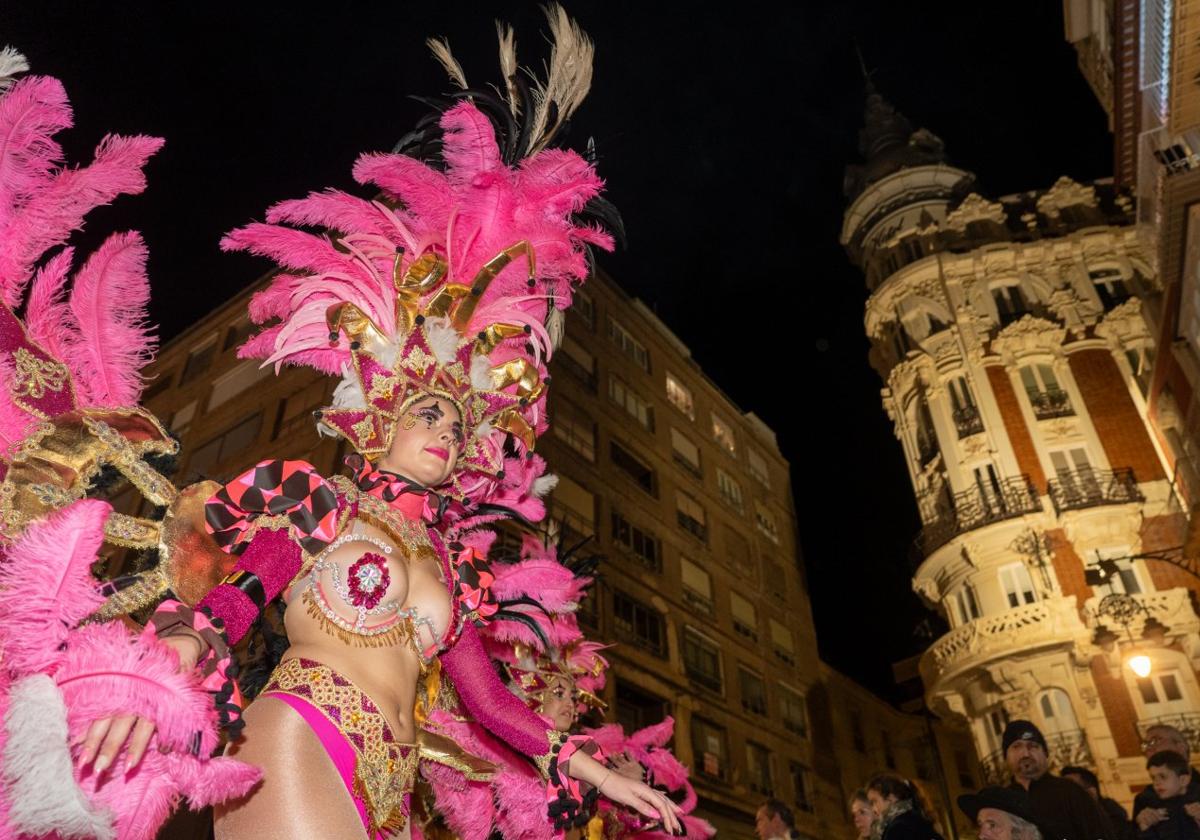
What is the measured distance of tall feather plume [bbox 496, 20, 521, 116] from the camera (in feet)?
12.5

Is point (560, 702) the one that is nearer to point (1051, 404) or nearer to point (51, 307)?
point (51, 307)

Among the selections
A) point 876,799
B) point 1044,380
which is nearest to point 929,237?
point 1044,380

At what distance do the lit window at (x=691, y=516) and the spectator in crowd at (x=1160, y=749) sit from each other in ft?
67.4

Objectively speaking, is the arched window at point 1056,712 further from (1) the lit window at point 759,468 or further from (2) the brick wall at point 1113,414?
(1) the lit window at point 759,468

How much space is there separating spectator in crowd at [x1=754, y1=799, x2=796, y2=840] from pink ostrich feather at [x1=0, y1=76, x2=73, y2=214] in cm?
621

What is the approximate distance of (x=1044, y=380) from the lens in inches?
902

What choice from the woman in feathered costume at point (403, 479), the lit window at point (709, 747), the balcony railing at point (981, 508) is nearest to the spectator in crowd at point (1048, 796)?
the woman in feathered costume at point (403, 479)

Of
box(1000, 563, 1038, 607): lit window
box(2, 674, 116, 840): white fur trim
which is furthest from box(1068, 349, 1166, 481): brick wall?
box(2, 674, 116, 840): white fur trim

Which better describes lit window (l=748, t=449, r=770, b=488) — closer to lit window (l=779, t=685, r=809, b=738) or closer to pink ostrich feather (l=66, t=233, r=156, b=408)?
lit window (l=779, t=685, r=809, b=738)

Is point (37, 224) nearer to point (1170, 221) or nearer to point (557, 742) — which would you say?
point (557, 742)

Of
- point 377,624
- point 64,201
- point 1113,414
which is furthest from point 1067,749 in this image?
point 64,201

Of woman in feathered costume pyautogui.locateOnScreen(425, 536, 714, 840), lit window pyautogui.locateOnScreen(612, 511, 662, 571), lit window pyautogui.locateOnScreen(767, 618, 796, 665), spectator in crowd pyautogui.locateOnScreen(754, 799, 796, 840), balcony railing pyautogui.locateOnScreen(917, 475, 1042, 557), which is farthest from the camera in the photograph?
lit window pyautogui.locateOnScreen(767, 618, 796, 665)

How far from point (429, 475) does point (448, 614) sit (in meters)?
0.52

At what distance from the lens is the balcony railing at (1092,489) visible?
20.1 metres
